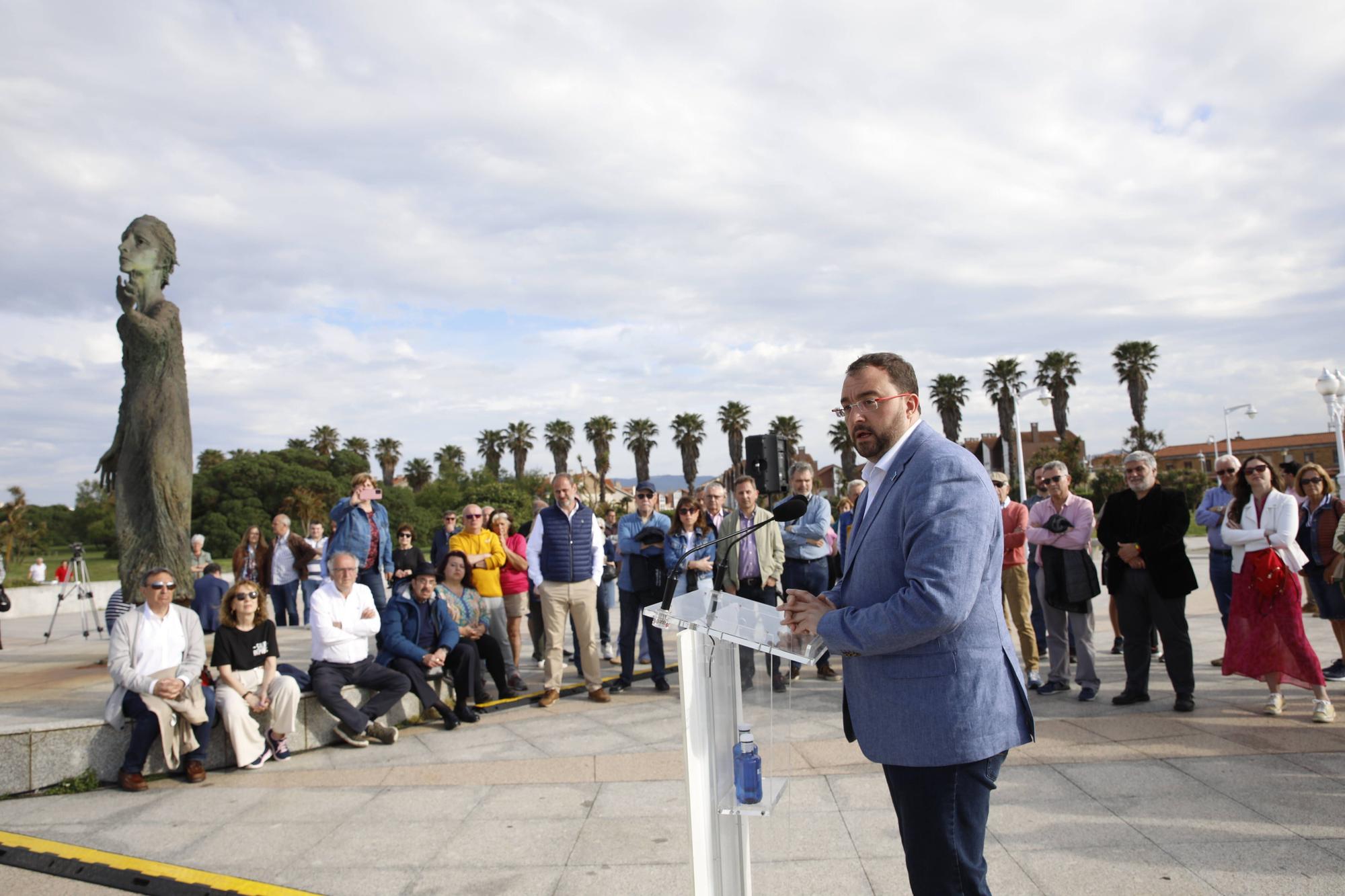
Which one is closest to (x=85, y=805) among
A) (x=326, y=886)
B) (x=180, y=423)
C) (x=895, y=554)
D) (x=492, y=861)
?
(x=326, y=886)

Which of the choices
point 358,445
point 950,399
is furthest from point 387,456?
point 950,399

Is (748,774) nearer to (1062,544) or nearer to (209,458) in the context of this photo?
(1062,544)

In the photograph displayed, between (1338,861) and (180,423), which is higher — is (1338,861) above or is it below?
below

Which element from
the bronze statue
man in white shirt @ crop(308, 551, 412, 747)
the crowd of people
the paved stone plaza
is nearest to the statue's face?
the bronze statue

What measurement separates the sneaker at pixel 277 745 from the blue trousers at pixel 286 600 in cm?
754

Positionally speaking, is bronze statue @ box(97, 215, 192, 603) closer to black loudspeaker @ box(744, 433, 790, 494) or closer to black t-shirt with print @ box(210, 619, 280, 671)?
black t-shirt with print @ box(210, 619, 280, 671)

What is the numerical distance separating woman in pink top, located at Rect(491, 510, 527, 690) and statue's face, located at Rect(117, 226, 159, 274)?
420 centimetres

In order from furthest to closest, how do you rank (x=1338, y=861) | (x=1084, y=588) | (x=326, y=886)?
(x=1084, y=588) < (x=326, y=886) < (x=1338, y=861)

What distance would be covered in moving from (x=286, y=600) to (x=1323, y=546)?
1283 cm

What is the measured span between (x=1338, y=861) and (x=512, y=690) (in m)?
6.35

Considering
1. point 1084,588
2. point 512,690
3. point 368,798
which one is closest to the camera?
point 368,798

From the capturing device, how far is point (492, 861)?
416cm

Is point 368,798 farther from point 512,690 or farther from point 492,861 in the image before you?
point 512,690

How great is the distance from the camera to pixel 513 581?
948cm
